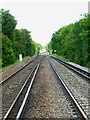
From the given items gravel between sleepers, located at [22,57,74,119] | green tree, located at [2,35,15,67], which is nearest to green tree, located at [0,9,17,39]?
green tree, located at [2,35,15,67]

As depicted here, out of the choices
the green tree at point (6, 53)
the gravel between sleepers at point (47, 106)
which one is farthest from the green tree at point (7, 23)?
the gravel between sleepers at point (47, 106)

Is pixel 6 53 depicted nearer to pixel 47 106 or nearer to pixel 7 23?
pixel 7 23

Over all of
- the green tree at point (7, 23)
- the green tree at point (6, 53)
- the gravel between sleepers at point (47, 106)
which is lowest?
the gravel between sleepers at point (47, 106)

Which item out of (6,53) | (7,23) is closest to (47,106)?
(6,53)

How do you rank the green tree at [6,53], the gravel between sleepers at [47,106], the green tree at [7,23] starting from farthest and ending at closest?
the green tree at [7,23] → the green tree at [6,53] → the gravel between sleepers at [47,106]

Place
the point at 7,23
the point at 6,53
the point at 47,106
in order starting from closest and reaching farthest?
the point at 47,106 → the point at 6,53 → the point at 7,23

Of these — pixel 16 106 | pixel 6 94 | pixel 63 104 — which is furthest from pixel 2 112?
pixel 6 94

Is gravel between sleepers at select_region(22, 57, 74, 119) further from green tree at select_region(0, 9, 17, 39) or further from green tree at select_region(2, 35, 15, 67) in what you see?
green tree at select_region(0, 9, 17, 39)

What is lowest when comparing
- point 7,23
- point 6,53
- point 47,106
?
point 47,106

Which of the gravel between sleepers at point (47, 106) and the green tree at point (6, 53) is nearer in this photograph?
the gravel between sleepers at point (47, 106)

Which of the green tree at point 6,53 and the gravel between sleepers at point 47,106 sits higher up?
the green tree at point 6,53

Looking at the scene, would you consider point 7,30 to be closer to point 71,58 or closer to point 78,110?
point 71,58

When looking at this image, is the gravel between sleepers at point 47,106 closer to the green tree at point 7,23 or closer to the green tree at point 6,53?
the green tree at point 6,53

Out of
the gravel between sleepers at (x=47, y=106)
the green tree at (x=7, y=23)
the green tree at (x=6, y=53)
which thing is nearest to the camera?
the gravel between sleepers at (x=47, y=106)
